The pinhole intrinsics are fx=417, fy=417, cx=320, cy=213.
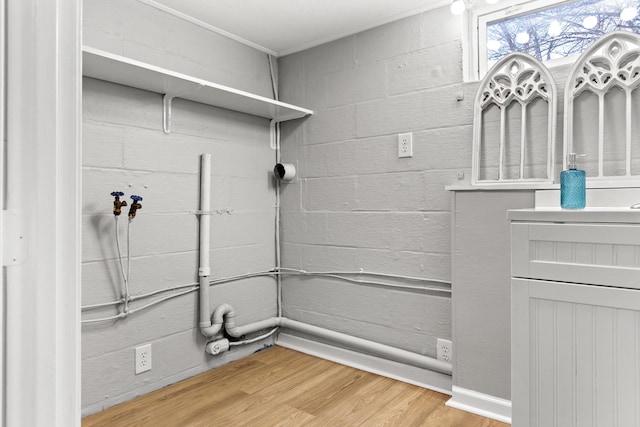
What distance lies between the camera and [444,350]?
2.07 meters

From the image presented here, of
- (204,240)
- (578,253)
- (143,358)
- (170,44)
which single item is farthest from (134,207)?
(578,253)

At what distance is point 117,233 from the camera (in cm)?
192

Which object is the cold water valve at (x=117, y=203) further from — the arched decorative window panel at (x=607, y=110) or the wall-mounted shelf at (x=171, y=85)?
the arched decorative window panel at (x=607, y=110)

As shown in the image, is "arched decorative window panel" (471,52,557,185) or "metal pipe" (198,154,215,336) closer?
"arched decorative window panel" (471,52,557,185)

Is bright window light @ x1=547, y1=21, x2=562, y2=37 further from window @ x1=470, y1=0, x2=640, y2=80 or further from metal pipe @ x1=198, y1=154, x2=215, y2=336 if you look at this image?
metal pipe @ x1=198, y1=154, x2=215, y2=336

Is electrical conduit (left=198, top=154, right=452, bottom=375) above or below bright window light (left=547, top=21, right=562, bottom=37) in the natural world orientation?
below

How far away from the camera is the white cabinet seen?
44.5 inches

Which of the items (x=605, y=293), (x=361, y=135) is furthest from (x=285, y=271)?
(x=605, y=293)

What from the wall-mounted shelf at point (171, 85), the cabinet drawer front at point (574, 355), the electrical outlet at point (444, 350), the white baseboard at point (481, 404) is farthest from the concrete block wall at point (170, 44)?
the white baseboard at point (481, 404)

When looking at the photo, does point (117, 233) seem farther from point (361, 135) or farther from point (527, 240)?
point (527, 240)

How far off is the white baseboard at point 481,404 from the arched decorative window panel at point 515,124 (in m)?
0.94

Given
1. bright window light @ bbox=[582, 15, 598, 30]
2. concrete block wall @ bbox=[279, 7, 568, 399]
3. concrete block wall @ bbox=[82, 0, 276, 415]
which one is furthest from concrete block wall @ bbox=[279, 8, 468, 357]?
bright window light @ bbox=[582, 15, 598, 30]

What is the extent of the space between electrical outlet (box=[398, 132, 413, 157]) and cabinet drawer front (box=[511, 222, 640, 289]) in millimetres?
963

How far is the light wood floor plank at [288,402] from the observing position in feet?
5.86
